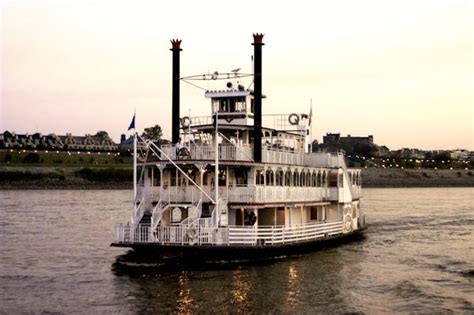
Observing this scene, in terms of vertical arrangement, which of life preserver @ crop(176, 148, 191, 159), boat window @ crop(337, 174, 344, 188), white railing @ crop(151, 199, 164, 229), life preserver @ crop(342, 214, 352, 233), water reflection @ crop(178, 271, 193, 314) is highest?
life preserver @ crop(176, 148, 191, 159)

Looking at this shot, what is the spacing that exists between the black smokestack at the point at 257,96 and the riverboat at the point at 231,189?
0.17 feet

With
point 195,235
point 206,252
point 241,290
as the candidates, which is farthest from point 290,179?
point 241,290

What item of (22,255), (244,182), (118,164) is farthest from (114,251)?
(118,164)

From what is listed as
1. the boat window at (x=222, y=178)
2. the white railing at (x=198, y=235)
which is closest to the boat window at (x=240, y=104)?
the boat window at (x=222, y=178)

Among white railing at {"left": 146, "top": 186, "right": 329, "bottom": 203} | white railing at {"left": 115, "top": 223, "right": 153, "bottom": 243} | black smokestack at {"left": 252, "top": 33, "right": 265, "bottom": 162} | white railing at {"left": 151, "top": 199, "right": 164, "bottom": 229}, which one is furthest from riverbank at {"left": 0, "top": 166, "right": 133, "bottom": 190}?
white railing at {"left": 115, "top": 223, "right": 153, "bottom": 243}

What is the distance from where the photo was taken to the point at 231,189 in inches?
1384

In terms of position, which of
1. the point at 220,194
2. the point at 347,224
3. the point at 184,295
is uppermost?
the point at 220,194

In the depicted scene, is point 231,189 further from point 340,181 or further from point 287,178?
point 340,181

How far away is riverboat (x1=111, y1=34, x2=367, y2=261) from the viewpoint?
3325 cm

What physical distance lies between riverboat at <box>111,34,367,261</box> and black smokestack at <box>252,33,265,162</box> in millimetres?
53

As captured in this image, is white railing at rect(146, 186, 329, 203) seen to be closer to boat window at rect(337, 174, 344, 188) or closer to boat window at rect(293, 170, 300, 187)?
boat window at rect(293, 170, 300, 187)

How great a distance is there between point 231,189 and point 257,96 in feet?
17.8

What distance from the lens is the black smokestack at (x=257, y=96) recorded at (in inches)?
1420

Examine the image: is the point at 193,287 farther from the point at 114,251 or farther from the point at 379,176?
the point at 379,176
